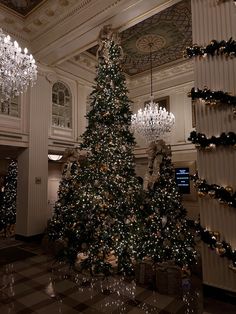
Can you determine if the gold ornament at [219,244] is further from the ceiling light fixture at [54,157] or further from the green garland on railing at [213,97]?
the ceiling light fixture at [54,157]

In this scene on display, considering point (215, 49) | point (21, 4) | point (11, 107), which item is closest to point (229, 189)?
point (215, 49)

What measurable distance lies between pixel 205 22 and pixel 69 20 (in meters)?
4.04

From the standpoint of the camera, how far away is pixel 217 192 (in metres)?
3.34

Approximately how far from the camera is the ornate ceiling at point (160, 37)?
682 centimetres

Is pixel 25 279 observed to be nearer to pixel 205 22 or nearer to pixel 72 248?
pixel 72 248

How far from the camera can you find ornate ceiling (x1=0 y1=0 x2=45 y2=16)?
20.6ft

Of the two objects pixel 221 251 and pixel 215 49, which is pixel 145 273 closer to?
pixel 221 251

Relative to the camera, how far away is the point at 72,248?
198 inches

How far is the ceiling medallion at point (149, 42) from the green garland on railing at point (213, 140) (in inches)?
210

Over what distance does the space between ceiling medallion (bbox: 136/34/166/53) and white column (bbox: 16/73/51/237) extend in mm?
3287

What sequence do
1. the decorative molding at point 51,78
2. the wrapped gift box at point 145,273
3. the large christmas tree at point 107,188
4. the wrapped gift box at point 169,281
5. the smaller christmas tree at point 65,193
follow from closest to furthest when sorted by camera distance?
the wrapped gift box at point 169,281
the wrapped gift box at point 145,273
the large christmas tree at point 107,188
the smaller christmas tree at point 65,193
the decorative molding at point 51,78

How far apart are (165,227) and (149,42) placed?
6.08m

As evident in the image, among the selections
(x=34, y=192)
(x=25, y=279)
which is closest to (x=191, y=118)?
(x=34, y=192)

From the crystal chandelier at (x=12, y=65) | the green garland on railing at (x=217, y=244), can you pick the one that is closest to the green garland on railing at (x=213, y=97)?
the green garland on railing at (x=217, y=244)
